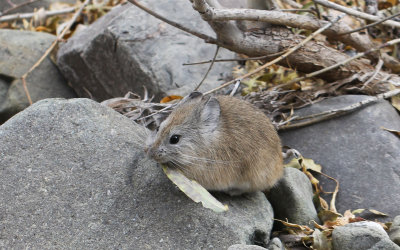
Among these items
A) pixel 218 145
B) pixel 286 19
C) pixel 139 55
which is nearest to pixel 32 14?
pixel 139 55

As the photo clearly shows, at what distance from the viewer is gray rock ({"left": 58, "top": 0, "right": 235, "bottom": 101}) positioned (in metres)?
6.48

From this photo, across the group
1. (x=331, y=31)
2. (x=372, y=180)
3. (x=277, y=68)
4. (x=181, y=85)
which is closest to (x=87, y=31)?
(x=181, y=85)

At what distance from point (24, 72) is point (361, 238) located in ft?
18.8

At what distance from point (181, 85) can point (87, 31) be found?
2.11 meters

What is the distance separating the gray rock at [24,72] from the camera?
7250 mm

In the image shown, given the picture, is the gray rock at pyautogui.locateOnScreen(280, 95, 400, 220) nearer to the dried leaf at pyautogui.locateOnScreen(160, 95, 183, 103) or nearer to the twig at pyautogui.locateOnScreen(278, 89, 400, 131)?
the twig at pyautogui.locateOnScreen(278, 89, 400, 131)

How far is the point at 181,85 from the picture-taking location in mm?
6324

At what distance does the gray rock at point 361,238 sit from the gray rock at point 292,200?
0.63 meters

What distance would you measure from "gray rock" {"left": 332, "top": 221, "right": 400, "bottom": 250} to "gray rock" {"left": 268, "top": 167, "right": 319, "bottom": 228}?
63 cm

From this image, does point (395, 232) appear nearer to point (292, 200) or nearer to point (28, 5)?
point (292, 200)

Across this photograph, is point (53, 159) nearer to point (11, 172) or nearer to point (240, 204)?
point (11, 172)

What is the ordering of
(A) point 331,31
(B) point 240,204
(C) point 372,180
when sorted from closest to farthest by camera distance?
1. (B) point 240,204
2. (C) point 372,180
3. (A) point 331,31

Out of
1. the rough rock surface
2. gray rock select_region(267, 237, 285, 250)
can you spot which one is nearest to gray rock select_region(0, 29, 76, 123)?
the rough rock surface

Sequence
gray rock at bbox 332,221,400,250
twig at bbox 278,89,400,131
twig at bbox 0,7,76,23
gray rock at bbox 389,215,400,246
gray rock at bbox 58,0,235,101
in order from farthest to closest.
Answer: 1. twig at bbox 0,7,76,23
2. gray rock at bbox 58,0,235,101
3. twig at bbox 278,89,400,131
4. gray rock at bbox 389,215,400,246
5. gray rock at bbox 332,221,400,250
